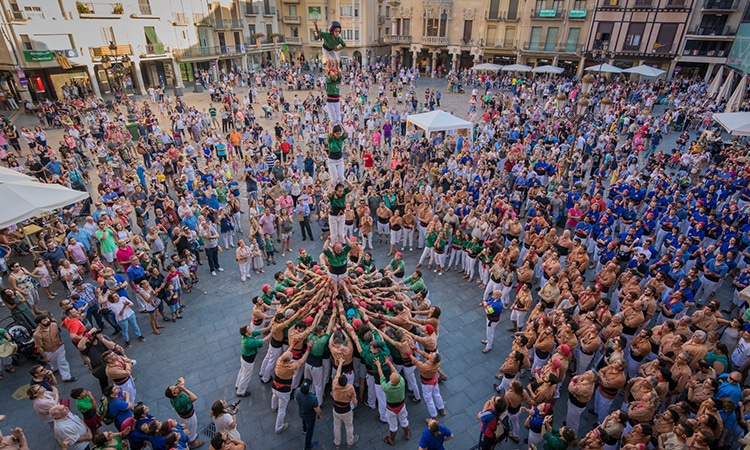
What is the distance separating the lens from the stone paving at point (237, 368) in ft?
24.2

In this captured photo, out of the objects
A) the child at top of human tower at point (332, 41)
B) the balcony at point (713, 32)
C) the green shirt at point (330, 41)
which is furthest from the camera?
the balcony at point (713, 32)

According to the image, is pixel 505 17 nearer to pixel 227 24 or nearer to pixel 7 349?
pixel 227 24

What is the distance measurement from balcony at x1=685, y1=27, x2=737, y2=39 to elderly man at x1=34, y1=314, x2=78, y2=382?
46349mm

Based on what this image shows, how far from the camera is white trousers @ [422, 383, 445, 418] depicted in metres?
7.38

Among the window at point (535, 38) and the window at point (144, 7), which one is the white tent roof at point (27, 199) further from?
the window at point (535, 38)

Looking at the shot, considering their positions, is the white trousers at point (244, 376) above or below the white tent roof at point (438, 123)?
below

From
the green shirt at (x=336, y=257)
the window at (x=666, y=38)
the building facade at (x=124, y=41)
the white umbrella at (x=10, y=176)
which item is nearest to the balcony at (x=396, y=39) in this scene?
the building facade at (x=124, y=41)

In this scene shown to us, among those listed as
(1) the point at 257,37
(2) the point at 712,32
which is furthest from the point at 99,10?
(2) the point at 712,32

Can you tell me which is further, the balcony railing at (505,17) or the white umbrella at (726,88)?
the balcony railing at (505,17)

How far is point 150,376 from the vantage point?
8.42 metres

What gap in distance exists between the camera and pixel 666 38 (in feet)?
121

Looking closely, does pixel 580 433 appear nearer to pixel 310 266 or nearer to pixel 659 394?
pixel 659 394

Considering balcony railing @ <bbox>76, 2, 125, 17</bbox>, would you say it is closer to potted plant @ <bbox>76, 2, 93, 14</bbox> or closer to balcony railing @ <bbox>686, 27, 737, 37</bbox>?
potted plant @ <bbox>76, 2, 93, 14</bbox>

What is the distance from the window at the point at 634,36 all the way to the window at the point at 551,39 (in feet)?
20.3
